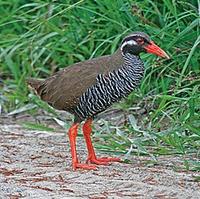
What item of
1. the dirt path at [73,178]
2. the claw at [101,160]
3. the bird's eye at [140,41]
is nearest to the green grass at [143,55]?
the claw at [101,160]

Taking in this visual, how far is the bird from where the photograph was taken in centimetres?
569

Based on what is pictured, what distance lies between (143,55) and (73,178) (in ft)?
6.47

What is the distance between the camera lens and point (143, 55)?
6.98 meters

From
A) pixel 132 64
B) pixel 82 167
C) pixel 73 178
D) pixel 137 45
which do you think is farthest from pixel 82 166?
pixel 137 45

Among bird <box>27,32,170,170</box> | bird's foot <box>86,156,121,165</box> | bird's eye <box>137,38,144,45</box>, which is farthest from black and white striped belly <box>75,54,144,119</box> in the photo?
bird's foot <box>86,156,121,165</box>

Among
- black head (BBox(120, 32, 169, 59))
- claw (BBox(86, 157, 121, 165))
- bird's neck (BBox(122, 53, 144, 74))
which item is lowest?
claw (BBox(86, 157, 121, 165))

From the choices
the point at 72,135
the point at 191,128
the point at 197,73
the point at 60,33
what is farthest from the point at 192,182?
the point at 60,33

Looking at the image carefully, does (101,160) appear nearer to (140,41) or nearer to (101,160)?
(101,160)

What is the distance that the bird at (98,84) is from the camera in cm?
569

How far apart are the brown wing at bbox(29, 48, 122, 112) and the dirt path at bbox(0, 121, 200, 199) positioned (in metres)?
0.39

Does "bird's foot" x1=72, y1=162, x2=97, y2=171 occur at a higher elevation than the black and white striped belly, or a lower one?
lower

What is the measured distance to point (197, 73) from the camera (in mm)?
6680

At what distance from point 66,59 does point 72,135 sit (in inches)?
103

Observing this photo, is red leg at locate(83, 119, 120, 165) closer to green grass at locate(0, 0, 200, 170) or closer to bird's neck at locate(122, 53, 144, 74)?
green grass at locate(0, 0, 200, 170)
